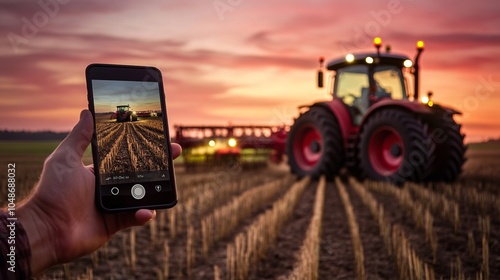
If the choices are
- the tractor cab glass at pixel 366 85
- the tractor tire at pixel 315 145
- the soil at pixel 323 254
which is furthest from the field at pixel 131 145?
the tractor cab glass at pixel 366 85

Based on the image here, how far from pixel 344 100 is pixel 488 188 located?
3.64 meters

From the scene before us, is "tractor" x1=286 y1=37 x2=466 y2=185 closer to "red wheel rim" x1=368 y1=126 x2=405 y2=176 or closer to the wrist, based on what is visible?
"red wheel rim" x1=368 y1=126 x2=405 y2=176

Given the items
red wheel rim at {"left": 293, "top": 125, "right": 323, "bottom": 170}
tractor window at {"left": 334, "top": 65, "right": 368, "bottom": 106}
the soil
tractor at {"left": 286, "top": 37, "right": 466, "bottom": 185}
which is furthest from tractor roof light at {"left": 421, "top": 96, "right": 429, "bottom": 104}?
the soil

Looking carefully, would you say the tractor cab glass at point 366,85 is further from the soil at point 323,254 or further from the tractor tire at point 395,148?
the soil at point 323,254

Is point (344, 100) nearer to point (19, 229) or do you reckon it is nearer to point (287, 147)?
point (287, 147)

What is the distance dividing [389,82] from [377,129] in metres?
1.75

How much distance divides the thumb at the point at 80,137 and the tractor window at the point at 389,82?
9.68m

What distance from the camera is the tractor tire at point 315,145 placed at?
11.2 m

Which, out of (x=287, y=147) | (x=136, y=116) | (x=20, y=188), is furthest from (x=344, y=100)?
(x=136, y=116)

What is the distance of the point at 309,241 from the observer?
506 centimetres

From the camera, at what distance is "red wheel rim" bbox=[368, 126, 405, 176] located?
10.2 meters

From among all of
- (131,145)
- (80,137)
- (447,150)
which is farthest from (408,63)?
(80,137)

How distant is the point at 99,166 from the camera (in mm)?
2262

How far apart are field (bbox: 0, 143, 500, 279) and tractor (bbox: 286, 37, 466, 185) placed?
79 centimetres
